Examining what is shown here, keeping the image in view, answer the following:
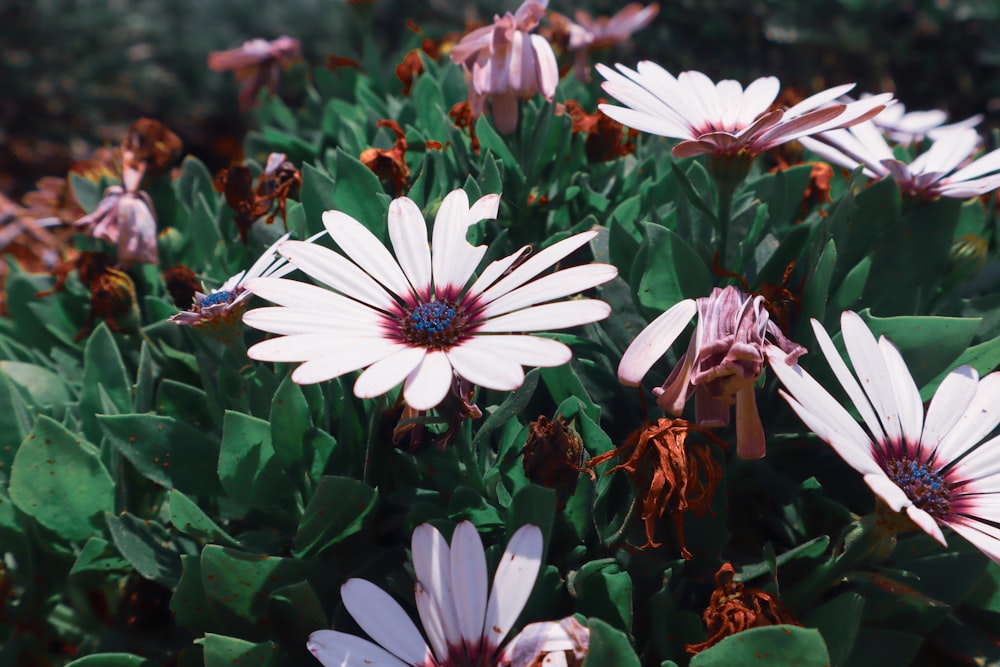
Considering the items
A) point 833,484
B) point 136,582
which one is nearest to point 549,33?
point 833,484

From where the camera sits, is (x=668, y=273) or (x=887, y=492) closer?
(x=887, y=492)

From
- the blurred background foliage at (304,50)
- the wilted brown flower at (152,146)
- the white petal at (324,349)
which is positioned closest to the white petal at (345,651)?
the white petal at (324,349)

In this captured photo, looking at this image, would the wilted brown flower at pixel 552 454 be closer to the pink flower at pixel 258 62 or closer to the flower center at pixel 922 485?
the flower center at pixel 922 485

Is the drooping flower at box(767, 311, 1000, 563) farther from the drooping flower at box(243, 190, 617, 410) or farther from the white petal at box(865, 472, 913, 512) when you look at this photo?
the drooping flower at box(243, 190, 617, 410)

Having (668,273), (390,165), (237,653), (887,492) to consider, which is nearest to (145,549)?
(237,653)

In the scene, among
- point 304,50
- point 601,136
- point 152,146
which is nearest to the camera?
point 601,136

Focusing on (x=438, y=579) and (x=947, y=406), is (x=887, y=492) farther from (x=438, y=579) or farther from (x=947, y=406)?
(x=438, y=579)
